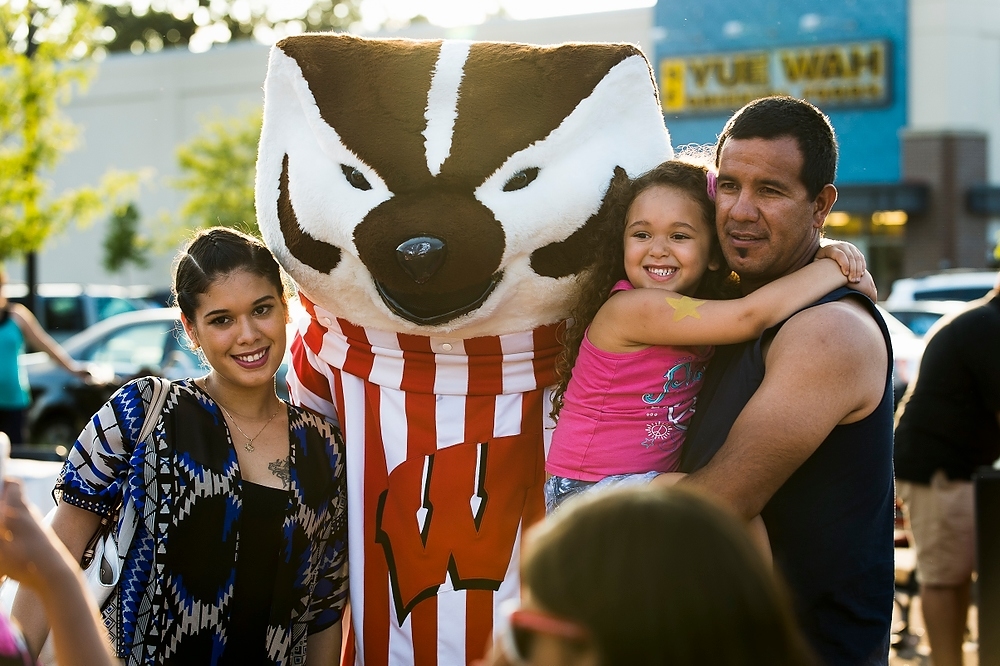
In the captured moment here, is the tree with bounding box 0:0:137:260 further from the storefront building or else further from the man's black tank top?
the man's black tank top

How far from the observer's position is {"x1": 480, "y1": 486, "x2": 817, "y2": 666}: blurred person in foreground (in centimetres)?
115

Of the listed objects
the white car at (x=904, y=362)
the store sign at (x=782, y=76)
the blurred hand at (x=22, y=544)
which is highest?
the store sign at (x=782, y=76)

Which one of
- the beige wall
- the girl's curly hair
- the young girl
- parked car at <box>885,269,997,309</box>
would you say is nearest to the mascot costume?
the girl's curly hair

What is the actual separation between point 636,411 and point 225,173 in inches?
861

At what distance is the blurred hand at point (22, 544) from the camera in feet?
5.04

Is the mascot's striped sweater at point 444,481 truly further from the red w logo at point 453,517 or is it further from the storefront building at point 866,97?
the storefront building at point 866,97

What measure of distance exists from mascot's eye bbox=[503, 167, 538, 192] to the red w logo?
2.28ft

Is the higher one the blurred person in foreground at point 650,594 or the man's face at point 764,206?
the man's face at point 764,206

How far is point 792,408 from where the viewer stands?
2.32m

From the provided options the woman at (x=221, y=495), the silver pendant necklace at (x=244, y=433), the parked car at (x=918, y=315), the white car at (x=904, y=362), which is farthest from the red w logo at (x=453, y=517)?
the parked car at (x=918, y=315)

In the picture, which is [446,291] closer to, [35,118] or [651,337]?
[651,337]

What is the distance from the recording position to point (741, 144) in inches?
100.0

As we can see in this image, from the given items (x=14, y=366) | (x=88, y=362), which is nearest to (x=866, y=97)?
(x=88, y=362)

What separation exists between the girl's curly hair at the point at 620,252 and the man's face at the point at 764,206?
9 centimetres
